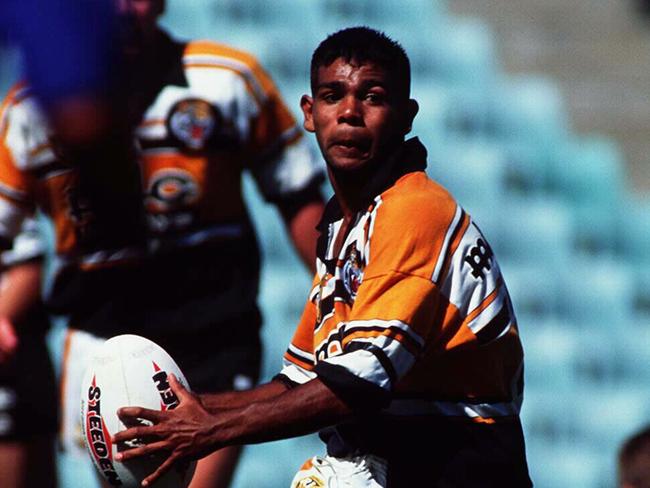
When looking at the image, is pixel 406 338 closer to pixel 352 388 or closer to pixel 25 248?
pixel 352 388

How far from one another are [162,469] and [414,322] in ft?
1.96

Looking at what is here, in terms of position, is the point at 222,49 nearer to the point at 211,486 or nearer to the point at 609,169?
the point at 211,486

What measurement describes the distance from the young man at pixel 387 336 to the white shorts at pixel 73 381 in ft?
5.30

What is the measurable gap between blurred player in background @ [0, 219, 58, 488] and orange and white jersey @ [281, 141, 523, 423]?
2.01 m

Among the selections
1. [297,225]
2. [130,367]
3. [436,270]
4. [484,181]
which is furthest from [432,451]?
[484,181]

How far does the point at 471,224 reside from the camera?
3176 millimetres

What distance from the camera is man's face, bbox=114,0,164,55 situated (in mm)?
4688

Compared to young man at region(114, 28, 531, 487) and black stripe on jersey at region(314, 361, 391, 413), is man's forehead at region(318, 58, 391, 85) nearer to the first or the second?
young man at region(114, 28, 531, 487)

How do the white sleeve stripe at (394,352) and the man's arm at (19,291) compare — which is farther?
the man's arm at (19,291)

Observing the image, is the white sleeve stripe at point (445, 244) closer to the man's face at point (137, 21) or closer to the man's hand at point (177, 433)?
the man's hand at point (177, 433)

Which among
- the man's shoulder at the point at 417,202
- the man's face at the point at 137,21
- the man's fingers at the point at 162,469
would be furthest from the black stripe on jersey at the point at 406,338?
the man's face at the point at 137,21

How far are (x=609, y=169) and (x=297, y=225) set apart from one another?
167 inches

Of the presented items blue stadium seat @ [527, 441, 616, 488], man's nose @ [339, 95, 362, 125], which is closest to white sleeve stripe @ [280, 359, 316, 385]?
man's nose @ [339, 95, 362, 125]

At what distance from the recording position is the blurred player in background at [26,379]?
5051mm
